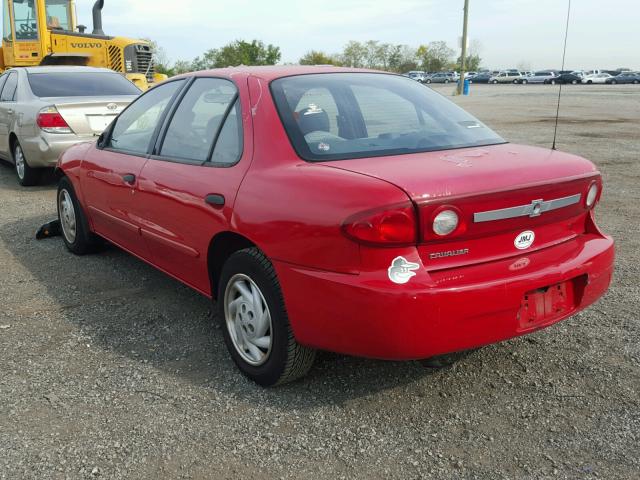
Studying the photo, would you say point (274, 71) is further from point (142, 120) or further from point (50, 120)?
point (50, 120)

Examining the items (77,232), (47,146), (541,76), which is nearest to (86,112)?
(47,146)

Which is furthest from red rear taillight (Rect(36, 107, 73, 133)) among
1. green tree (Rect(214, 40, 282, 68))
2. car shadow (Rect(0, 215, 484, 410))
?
green tree (Rect(214, 40, 282, 68))

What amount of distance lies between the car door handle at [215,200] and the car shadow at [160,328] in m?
0.89

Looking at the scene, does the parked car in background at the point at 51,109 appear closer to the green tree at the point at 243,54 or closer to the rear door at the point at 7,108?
the rear door at the point at 7,108

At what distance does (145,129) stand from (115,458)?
93.0 inches

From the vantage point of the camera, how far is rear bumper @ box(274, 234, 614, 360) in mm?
2580

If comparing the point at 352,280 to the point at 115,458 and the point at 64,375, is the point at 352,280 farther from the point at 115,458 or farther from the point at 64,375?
the point at 64,375

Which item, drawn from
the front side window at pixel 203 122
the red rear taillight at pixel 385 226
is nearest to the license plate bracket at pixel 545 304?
the red rear taillight at pixel 385 226

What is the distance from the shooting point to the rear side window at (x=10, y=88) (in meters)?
9.24

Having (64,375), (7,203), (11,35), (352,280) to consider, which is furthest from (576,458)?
(11,35)

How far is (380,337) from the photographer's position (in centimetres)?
264

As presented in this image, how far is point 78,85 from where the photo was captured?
9.14 metres

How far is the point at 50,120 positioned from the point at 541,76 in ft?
243

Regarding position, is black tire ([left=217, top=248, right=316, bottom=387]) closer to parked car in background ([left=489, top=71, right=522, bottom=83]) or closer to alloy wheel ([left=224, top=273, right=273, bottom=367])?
alloy wheel ([left=224, top=273, right=273, bottom=367])
